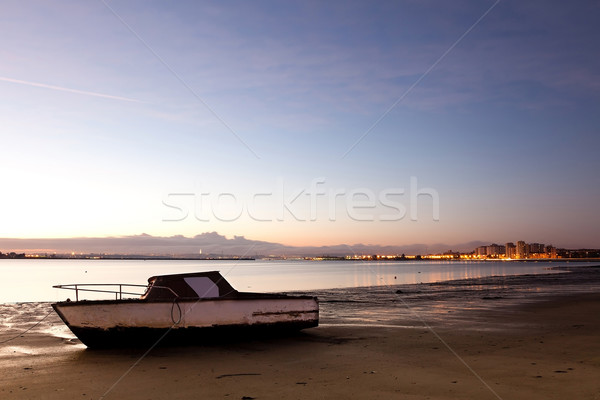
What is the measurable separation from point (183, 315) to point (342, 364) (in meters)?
4.77

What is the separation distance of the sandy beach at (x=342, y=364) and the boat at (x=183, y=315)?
0.45 m

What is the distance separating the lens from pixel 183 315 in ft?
43.0

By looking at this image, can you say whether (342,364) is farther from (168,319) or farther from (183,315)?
(168,319)

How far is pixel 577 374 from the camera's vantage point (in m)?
9.05

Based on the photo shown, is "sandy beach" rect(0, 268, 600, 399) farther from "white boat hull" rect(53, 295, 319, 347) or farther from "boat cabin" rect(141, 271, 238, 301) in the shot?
"boat cabin" rect(141, 271, 238, 301)

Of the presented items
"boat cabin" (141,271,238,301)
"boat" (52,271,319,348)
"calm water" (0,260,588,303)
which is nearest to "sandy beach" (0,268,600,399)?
"boat" (52,271,319,348)

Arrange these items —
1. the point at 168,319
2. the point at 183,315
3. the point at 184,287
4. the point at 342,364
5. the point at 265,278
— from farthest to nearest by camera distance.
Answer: the point at 265,278 → the point at 184,287 → the point at 183,315 → the point at 168,319 → the point at 342,364

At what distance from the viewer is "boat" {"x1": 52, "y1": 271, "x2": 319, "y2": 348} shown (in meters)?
12.5

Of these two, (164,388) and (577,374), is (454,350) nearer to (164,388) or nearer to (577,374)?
(577,374)

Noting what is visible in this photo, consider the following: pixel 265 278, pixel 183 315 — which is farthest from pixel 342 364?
pixel 265 278

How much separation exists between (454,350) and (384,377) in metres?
3.25

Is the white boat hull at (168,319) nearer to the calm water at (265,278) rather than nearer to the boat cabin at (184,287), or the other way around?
the boat cabin at (184,287)

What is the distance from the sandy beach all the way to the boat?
0.45 m

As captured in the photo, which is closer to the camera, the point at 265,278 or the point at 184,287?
the point at 184,287
